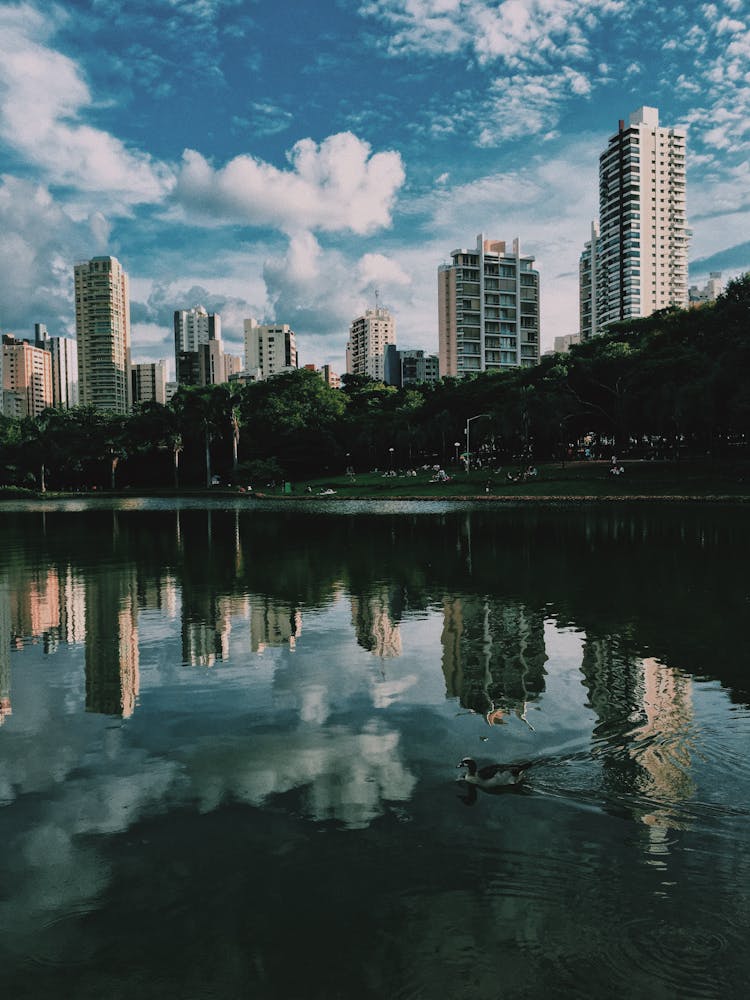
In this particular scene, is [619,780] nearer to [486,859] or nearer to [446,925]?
[486,859]

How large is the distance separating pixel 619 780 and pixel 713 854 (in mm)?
1493

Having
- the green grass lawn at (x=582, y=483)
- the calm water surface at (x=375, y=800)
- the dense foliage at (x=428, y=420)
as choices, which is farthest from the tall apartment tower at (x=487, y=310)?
the calm water surface at (x=375, y=800)

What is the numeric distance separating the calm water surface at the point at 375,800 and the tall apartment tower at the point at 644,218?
18251cm

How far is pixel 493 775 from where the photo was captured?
755 centimetres

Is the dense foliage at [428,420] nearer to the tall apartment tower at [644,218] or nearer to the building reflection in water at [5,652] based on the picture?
the building reflection in water at [5,652]

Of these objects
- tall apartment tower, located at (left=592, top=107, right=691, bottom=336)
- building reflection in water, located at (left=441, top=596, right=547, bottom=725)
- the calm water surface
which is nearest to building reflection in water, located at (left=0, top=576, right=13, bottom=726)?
the calm water surface

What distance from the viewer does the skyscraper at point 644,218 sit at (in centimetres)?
18212

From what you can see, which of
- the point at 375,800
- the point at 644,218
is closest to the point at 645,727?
the point at 375,800

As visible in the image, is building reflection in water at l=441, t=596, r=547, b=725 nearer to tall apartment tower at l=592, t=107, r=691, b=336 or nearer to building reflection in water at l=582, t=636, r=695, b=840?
building reflection in water at l=582, t=636, r=695, b=840

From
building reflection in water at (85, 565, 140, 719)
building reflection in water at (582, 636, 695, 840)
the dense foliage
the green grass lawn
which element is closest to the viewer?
building reflection in water at (582, 636, 695, 840)

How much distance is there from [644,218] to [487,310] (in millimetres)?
46567

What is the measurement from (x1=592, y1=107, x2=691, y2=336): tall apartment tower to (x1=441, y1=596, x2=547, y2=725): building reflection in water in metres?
180

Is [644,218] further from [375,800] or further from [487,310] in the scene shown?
[375,800]

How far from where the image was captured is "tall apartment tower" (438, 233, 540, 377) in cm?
A: 17625
